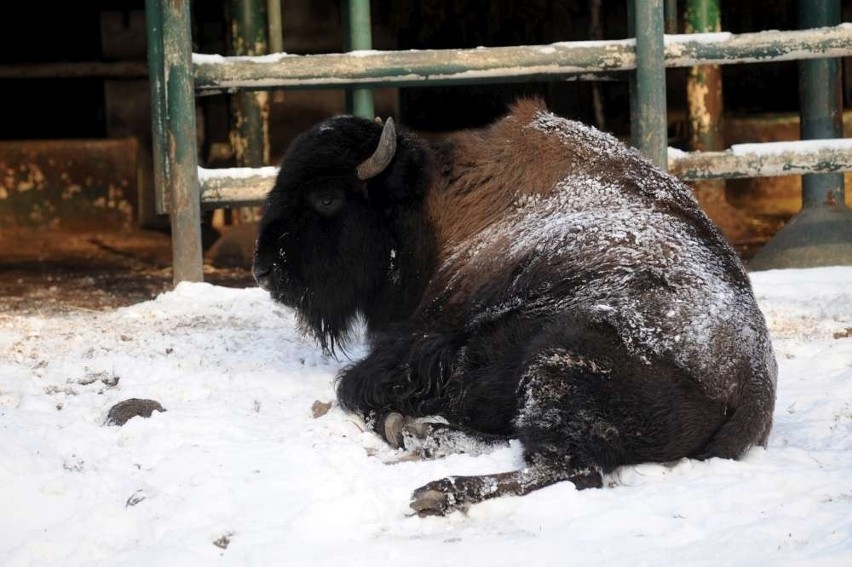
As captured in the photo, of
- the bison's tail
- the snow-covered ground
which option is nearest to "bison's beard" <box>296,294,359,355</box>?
the snow-covered ground

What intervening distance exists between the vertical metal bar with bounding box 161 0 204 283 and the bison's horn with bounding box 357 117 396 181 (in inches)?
97.7

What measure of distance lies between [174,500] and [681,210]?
195 cm

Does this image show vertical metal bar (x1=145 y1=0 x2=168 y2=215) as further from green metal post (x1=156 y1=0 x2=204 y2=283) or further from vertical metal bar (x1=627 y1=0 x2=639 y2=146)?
vertical metal bar (x1=627 y1=0 x2=639 y2=146)

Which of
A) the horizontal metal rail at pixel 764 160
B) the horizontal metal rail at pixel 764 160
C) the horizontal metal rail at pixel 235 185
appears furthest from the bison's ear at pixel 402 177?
the horizontal metal rail at pixel 764 160

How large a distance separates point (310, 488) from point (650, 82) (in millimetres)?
4320

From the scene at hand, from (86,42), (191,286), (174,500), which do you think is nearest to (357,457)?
(174,500)

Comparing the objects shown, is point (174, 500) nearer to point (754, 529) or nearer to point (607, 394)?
point (607, 394)

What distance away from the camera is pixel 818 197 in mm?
8180

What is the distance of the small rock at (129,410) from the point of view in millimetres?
4465

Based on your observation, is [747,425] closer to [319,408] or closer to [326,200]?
[319,408]

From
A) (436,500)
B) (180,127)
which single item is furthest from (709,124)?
(436,500)

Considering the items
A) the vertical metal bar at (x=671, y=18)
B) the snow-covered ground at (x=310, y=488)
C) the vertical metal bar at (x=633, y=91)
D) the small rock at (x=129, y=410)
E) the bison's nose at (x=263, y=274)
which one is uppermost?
the vertical metal bar at (x=671, y=18)

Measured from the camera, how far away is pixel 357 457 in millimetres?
4070

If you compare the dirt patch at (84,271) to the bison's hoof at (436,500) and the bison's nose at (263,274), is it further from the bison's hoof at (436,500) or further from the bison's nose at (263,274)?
the bison's hoof at (436,500)
